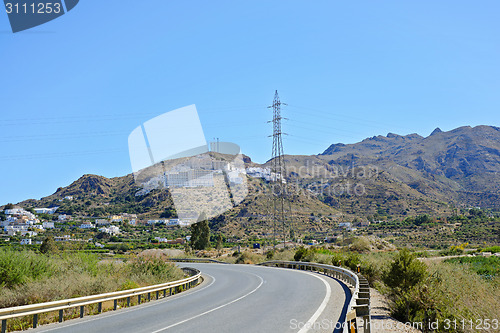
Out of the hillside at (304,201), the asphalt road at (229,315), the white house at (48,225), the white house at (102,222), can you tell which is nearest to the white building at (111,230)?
the white house at (102,222)

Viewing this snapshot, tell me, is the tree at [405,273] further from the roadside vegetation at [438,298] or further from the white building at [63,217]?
the white building at [63,217]

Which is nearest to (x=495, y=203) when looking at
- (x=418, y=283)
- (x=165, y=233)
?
(x=165, y=233)

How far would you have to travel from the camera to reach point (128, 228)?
122 metres

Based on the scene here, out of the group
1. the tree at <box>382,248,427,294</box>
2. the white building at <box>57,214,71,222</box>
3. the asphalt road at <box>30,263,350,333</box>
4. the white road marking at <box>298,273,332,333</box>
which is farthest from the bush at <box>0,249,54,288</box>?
the white building at <box>57,214,71,222</box>

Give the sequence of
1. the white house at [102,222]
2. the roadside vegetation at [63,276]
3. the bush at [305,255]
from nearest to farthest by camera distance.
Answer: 1. the roadside vegetation at [63,276]
2. the bush at [305,255]
3. the white house at [102,222]

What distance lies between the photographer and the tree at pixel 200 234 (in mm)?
73375

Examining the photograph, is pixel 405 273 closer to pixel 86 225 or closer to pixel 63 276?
pixel 63 276

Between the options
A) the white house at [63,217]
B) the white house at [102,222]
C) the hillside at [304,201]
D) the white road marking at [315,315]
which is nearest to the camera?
the white road marking at [315,315]

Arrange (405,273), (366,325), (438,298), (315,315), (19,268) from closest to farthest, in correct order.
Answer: (366,325)
(315,315)
(438,298)
(405,273)
(19,268)

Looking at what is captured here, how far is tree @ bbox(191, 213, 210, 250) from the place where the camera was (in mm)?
73375

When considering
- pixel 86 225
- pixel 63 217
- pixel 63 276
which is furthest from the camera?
pixel 63 217

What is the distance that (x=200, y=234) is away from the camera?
73.7 meters

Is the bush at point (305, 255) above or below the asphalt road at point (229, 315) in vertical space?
below

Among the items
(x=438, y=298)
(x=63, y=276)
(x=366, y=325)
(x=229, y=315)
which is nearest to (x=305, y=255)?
(x=63, y=276)
